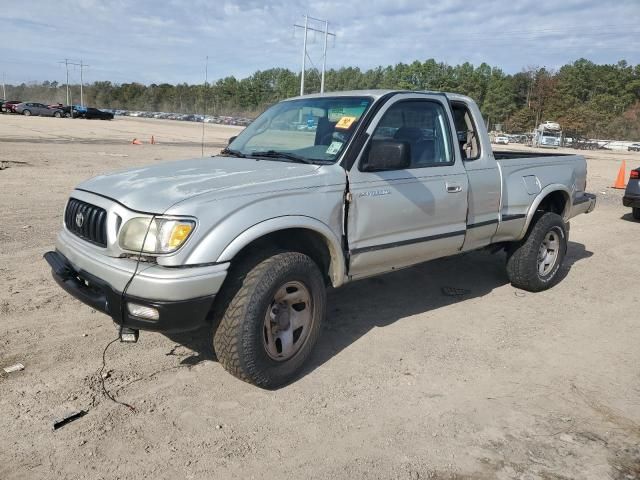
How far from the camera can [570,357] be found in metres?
4.35

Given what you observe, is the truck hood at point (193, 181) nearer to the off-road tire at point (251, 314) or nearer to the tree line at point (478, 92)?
the off-road tire at point (251, 314)

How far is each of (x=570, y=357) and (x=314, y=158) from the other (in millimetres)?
2591

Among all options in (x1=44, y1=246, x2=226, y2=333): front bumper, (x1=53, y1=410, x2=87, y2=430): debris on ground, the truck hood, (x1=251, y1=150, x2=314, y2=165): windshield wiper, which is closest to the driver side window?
(x1=251, y1=150, x2=314, y2=165): windshield wiper

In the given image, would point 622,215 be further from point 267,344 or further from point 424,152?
point 267,344

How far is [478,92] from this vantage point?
96250 mm

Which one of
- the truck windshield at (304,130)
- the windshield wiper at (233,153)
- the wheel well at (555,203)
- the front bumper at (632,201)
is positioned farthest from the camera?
the front bumper at (632,201)

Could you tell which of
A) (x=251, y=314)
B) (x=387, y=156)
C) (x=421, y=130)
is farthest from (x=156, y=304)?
(x=421, y=130)

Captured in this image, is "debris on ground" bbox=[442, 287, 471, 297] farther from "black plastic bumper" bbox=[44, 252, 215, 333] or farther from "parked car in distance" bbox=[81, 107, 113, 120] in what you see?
"parked car in distance" bbox=[81, 107, 113, 120]

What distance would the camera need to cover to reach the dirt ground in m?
2.89

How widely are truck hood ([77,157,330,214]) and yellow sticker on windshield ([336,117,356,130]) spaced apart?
0.50 metres

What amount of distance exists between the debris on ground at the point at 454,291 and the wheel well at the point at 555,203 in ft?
4.22

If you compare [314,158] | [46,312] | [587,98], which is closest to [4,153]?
[46,312]

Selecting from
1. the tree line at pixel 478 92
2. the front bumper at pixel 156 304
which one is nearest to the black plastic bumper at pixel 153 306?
the front bumper at pixel 156 304

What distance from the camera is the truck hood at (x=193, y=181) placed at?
3.25 metres
